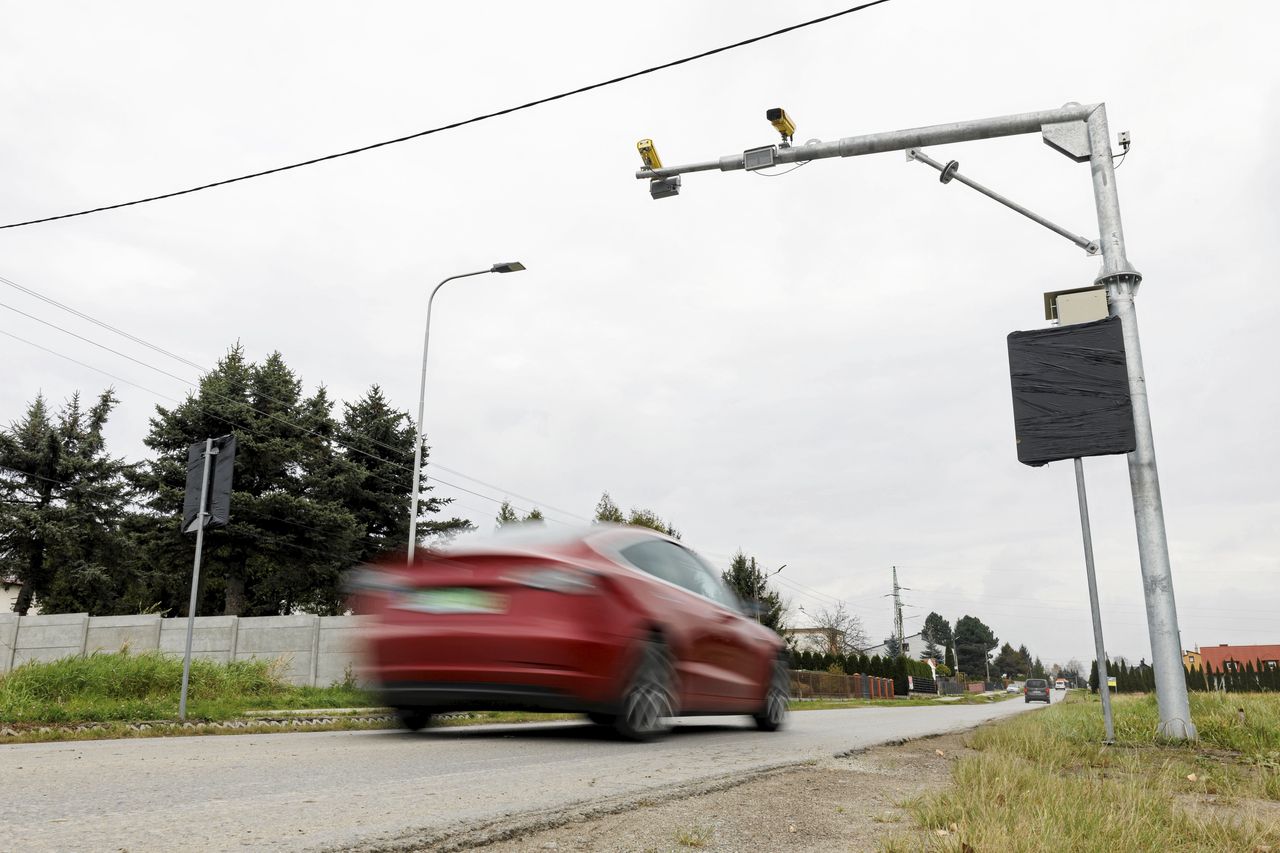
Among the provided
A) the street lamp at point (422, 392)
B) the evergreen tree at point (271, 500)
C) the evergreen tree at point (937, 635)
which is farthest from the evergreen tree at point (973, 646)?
the street lamp at point (422, 392)

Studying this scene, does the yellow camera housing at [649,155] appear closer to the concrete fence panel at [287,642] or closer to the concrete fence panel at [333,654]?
the concrete fence panel at [333,654]

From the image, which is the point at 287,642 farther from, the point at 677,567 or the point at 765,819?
the point at 765,819

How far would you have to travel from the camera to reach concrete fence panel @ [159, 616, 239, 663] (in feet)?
65.7

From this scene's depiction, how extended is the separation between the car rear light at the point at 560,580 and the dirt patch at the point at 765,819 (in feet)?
5.11

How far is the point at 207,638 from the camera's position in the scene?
20.1m

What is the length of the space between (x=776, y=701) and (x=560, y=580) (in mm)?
3411

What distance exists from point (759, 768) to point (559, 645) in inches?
53.6

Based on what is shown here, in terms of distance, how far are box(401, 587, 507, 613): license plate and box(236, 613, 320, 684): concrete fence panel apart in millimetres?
15807

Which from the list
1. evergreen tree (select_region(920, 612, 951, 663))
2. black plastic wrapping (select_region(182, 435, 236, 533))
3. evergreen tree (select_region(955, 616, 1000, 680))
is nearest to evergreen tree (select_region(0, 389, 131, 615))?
black plastic wrapping (select_region(182, 435, 236, 533))

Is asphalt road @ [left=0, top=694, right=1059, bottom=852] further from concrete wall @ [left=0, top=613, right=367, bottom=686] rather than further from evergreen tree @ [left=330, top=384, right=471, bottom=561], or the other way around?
evergreen tree @ [left=330, top=384, right=471, bottom=561]

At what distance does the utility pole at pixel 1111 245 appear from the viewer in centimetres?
718

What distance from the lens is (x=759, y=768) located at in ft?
16.6

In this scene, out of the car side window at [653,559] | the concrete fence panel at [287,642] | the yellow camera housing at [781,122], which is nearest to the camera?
the car side window at [653,559]

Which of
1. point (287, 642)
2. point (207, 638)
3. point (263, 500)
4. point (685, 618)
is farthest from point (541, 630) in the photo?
point (263, 500)
